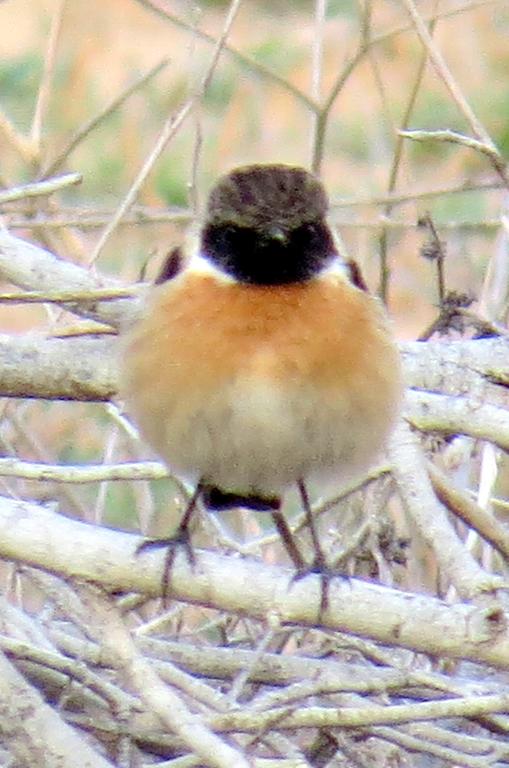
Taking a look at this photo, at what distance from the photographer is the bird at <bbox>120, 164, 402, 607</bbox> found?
3.36 metres

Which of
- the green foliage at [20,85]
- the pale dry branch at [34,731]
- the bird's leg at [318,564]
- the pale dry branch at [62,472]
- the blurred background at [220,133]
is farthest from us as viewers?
the green foliage at [20,85]

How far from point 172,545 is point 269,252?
65 centimetres

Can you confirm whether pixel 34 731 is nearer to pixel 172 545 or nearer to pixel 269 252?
pixel 172 545

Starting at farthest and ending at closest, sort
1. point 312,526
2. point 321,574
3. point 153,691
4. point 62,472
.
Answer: point 312,526 → point 62,472 → point 321,574 → point 153,691

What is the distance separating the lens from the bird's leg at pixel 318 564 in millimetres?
2932

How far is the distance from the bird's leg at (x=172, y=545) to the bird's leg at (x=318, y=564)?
0.72 ft

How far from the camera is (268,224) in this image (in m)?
3.50

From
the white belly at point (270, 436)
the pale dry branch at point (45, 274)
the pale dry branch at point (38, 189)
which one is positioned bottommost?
the white belly at point (270, 436)

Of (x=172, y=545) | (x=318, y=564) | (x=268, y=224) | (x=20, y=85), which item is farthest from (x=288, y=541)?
(x=20, y=85)

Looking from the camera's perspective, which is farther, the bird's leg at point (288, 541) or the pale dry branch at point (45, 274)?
the pale dry branch at point (45, 274)

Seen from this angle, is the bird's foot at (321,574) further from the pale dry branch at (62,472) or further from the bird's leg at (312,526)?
the pale dry branch at (62,472)

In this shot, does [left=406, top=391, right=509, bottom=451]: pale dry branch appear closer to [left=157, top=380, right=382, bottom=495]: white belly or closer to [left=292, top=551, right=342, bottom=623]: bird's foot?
[left=157, top=380, right=382, bottom=495]: white belly

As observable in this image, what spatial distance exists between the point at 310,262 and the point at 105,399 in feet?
1.70

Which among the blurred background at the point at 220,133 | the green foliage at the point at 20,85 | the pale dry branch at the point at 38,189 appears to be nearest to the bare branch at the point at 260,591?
the pale dry branch at the point at 38,189
